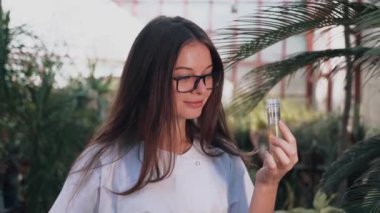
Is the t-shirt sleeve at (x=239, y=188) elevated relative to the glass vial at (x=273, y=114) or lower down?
lower down

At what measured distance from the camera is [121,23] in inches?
365

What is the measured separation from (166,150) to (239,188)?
212mm

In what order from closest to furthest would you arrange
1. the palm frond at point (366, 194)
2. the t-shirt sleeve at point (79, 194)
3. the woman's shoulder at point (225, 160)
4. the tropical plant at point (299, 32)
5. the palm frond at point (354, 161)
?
the t-shirt sleeve at point (79, 194), the woman's shoulder at point (225, 160), the palm frond at point (366, 194), the tropical plant at point (299, 32), the palm frond at point (354, 161)

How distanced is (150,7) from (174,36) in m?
8.88

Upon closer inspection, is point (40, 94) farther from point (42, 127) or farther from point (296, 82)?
point (296, 82)

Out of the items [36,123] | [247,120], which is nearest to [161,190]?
[36,123]

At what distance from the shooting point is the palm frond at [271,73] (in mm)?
3769

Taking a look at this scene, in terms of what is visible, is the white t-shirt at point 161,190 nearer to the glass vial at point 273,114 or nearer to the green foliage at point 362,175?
the glass vial at point 273,114

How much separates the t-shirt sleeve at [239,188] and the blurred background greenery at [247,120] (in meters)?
0.73

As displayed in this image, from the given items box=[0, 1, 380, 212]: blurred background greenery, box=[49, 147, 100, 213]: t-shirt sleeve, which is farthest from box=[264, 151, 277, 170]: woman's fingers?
box=[0, 1, 380, 212]: blurred background greenery

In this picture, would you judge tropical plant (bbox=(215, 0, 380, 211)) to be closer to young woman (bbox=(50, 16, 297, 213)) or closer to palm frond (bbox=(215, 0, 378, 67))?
palm frond (bbox=(215, 0, 378, 67))

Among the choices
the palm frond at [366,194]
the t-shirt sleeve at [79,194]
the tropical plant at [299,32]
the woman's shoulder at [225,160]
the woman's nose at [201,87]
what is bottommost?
the palm frond at [366,194]

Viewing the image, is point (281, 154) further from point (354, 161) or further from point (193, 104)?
point (354, 161)

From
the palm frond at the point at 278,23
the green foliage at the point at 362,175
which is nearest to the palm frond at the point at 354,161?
the green foliage at the point at 362,175
